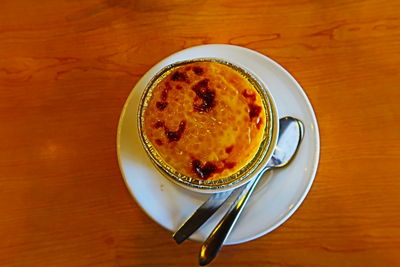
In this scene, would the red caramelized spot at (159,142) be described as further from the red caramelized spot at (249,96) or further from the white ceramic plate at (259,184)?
the red caramelized spot at (249,96)

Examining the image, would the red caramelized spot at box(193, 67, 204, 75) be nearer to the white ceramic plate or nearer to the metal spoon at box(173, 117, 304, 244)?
the white ceramic plate

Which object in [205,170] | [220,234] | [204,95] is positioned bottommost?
[220,234]

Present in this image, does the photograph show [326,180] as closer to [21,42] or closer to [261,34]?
[261,34]

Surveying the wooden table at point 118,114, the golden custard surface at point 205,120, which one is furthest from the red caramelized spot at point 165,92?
the wooden table at point 118,114

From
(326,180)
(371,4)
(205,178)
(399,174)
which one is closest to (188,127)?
(205,178)

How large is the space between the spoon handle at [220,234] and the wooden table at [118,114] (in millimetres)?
74

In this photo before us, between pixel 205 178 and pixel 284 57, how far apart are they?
0.44 meters

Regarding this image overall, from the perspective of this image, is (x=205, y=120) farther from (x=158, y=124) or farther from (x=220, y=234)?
(x=220, y=234)

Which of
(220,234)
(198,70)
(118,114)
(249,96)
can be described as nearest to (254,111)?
(249,96)

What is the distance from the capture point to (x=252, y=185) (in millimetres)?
779

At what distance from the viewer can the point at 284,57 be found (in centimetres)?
95

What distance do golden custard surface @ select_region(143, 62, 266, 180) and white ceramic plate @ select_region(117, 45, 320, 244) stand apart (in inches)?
3.8

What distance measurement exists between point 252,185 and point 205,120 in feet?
0.61

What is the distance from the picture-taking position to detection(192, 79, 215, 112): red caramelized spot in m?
0.73
